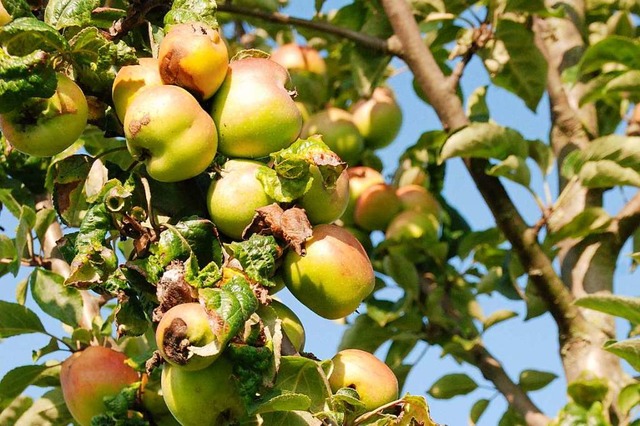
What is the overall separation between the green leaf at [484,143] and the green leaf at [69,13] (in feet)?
3.12

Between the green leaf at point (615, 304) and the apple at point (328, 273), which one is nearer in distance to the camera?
the apple at point (328, 273)

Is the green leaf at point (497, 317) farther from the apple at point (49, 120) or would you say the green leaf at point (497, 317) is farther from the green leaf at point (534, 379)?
the apple at point (49, 120)

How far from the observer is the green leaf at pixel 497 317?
Answer: 2111 mm

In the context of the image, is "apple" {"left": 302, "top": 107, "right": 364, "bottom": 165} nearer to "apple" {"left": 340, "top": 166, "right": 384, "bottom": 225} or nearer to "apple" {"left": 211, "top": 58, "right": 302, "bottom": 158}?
"apple" {"left": 340, "top": 166, "right": 384, "bottom": 225}

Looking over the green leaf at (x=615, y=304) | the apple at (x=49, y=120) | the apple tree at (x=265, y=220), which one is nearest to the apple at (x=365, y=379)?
the apple tree at (x=265, y=220)

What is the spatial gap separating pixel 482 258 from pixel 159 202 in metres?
1.50

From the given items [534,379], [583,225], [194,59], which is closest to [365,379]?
[194,59]

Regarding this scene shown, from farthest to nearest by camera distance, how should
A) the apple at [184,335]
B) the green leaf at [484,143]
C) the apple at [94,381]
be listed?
the green leaf at [484,143]
the apple at [94,381]
the apple at [184,335]

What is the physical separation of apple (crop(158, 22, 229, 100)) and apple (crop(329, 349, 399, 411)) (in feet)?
0.96

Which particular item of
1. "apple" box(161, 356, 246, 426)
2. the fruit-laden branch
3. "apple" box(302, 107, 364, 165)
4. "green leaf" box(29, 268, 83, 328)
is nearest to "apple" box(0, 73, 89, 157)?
"apple" box(161, 356, 246, 426)

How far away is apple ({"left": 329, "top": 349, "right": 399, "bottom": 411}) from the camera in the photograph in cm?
82

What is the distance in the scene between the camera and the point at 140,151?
82cm

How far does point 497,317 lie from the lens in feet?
6.92

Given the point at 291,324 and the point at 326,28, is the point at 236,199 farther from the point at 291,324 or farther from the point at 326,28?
the point at 326,28
